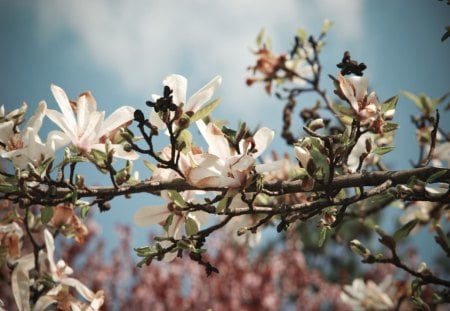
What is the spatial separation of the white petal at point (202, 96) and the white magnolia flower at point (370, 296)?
164 cm

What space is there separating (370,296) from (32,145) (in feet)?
5.98

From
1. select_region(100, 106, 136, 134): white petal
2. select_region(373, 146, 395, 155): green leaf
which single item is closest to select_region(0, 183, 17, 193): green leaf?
select_region(100, 106, 136, 134): white petal

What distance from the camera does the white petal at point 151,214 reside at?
101 cm

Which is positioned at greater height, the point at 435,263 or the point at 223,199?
the point at 223,199

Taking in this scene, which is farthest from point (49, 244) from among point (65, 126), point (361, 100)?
point (361, 100)

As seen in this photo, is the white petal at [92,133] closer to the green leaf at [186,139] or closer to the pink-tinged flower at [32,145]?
the pink-tinged flower at [32,145]

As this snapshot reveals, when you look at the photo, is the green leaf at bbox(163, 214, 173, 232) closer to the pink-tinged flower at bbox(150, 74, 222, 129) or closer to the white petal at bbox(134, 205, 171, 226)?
the white petal at bbox(134, 205, 171, 226)

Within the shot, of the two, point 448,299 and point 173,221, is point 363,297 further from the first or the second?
point 173,221

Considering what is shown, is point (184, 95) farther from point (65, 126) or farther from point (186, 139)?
point (65, 126)

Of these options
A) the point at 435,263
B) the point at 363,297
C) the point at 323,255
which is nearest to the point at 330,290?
the point at 323,255

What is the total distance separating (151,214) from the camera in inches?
40.0

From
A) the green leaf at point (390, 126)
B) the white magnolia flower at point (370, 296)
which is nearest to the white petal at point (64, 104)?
the green leaf at point (390, 126)

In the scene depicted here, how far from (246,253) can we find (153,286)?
194 cm

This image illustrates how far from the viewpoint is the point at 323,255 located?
35.7 feet
